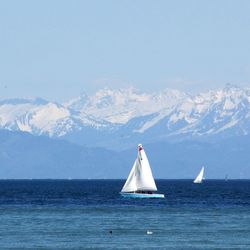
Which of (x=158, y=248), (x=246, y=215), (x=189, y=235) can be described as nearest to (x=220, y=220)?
(x=246, y=215)

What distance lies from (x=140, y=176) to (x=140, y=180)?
1.08 m

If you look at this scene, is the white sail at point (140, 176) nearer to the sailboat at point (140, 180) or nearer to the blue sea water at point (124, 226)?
the sailboat at point (140, 180)

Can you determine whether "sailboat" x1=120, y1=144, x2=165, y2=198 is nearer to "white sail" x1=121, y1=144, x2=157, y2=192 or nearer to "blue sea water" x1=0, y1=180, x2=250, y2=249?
"white sail" x1=121, y1=144, x2=157, y2=192

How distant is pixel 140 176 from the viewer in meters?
168

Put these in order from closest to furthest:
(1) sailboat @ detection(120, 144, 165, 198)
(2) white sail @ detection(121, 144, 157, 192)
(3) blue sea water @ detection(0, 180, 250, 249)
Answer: (3) blue sea water @ detection(0, 180, 250, 249) < (2) white sail @ detection(121, 144, 157, 192) < (1) sailboat @ detection(120, 144, 165, 198)

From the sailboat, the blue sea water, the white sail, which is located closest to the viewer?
the blue sea water

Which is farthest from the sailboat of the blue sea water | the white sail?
the blue sea water

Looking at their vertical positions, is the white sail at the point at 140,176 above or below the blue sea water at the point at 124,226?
above

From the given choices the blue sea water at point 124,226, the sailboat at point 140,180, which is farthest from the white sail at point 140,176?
the blue sea water at point 124,226

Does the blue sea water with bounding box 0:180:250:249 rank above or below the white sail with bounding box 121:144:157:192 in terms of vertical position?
below

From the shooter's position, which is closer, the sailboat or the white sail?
the white sail

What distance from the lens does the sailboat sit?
547 ft

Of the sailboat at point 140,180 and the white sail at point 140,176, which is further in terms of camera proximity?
the sailboat at point 140,180

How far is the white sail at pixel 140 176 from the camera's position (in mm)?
166625
